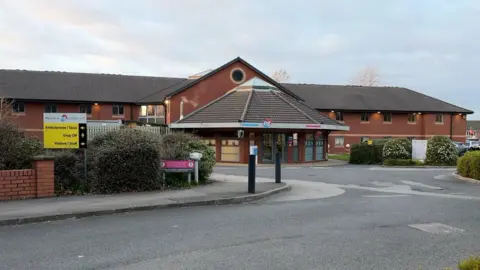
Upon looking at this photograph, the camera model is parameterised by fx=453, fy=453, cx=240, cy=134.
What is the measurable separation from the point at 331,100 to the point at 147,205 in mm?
45496

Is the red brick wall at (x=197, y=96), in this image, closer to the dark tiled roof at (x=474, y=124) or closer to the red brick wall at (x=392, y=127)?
the red brick wall at (x=392, y=127)

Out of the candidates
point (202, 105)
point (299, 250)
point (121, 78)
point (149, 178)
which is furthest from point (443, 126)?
point (299, 250)

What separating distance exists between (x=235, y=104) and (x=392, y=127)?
25538 mm

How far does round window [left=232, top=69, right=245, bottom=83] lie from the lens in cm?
4181

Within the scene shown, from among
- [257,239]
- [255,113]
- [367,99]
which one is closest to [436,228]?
[257,239]

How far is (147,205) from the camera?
10898mm

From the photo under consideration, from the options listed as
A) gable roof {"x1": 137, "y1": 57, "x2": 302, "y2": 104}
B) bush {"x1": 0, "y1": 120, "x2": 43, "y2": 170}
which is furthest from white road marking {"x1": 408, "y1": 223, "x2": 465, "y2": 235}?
gable roof {"x1": 137, "y1": 57, "x2": 302, "y2": 104}

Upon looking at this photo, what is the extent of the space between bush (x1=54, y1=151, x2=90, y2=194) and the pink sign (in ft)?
8.05

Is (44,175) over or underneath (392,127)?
underneath

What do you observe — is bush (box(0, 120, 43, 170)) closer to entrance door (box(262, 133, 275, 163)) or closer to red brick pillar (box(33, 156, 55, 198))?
red brick pillar (box(33, 156, 55, 198))

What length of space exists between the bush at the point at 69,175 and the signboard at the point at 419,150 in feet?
85.1

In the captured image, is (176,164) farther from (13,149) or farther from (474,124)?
(474,124)

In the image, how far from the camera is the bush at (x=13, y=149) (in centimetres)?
Result: 1209

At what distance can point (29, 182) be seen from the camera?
11820 millimetres
